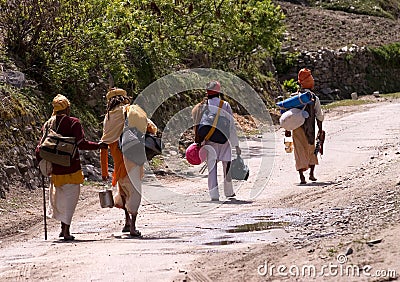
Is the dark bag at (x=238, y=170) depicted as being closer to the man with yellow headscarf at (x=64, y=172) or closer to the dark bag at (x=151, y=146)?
the dark bag at (x=151, y=146)

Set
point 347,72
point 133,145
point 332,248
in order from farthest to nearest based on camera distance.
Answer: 1. point 347,72
2. point 133,145
3. point 332,248

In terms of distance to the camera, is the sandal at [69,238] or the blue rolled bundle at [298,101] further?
the blue rolled bundle at [298,101]

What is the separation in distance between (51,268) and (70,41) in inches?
363

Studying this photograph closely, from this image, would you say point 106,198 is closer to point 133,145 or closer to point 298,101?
point 133,145

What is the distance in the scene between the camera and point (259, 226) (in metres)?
10.1

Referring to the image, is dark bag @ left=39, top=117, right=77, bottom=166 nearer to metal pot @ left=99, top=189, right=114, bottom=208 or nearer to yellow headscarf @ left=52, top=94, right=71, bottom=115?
yellow headscarf @ left=52, top=94, right=71, bottom=115

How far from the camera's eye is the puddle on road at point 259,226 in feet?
32.3

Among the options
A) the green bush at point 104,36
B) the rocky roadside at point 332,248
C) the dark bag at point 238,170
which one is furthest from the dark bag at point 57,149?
the green bush at point 104,36

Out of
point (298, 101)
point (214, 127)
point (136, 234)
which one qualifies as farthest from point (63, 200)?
point (298, 101)

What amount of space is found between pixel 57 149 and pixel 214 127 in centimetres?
315

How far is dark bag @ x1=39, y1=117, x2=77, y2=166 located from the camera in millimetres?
10000

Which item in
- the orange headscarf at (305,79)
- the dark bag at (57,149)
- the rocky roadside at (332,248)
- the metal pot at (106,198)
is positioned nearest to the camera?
the rocky roadside at (332,248)

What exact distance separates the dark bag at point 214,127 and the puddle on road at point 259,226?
8.22 feet

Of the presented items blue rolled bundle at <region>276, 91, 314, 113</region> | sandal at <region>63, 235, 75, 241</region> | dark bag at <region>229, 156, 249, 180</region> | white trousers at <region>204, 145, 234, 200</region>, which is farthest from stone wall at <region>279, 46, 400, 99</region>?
sandal at <region>63, 235, 75, 241</region>
